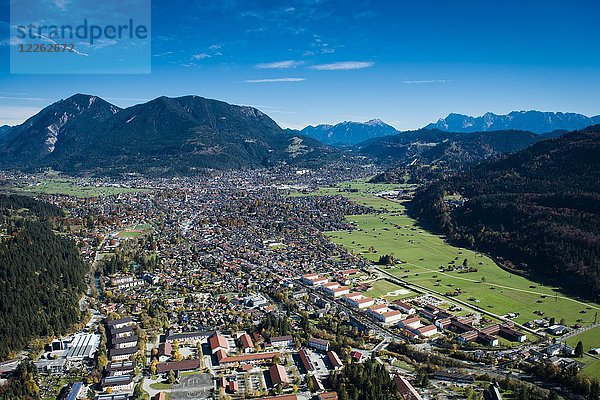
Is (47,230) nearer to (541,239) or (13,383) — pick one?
(13,383)

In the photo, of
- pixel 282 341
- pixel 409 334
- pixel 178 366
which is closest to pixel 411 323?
pixel 409 334

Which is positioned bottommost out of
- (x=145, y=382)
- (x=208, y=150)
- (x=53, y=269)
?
(x=145, y=382)

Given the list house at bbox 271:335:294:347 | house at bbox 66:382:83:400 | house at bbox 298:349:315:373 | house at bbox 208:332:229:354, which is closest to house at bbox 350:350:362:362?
house at bbox 298:349:315:373

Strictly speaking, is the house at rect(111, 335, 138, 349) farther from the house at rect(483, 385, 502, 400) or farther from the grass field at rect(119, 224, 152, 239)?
the grass field at rect(119, 224, 152, 239)

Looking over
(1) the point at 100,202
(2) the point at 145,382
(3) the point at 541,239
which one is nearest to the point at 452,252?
(3) the point at 541,239

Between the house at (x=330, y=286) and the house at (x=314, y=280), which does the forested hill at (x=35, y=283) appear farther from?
the house at (x=330, y=286)

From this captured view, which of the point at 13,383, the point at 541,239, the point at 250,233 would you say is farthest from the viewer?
the point at 250,233
